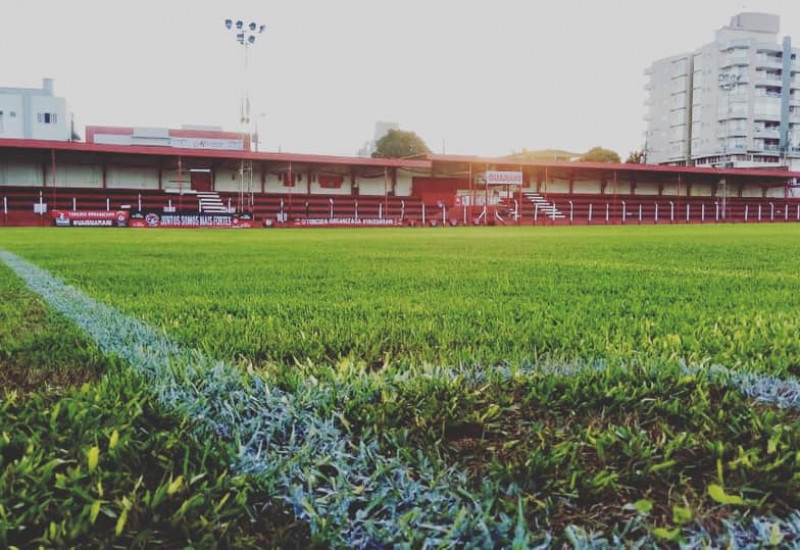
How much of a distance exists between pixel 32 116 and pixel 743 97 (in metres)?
61.3

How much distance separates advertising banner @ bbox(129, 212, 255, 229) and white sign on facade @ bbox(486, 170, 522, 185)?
11976 millimetres

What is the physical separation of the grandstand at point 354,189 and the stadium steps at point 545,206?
9cm

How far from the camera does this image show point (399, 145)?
2359 inches

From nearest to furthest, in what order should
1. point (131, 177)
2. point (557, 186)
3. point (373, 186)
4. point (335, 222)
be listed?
point (335, 222) < point (131, 177) < point (373, 186) < point (557, 186)

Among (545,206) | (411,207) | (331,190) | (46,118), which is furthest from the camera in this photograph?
(46,118)

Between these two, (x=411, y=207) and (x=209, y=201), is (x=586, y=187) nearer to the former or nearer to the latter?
(x=411, y=207)

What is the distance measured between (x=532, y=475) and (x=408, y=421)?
0.30 meters

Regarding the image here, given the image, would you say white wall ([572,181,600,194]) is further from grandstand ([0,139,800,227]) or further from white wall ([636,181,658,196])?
white wall ([636,181,658,196])

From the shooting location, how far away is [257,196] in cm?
2919

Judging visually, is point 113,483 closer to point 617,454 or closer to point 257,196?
point 617,454

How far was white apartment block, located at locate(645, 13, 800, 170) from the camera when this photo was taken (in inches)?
2443

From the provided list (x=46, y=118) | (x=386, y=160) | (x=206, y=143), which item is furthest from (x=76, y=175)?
(x=46, y=118)

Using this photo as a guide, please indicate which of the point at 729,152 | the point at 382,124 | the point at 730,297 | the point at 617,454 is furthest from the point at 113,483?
the point at 382,124

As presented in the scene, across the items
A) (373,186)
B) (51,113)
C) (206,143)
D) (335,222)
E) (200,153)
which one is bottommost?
(335,222)
